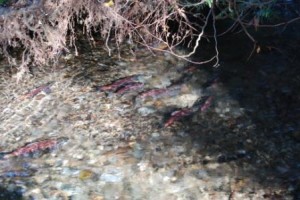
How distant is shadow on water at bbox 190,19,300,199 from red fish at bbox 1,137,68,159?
1.24 meters

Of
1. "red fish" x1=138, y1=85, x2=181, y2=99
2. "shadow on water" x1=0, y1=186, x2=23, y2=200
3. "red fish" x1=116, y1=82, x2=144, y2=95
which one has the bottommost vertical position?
"shadow on water" x1=0, y1=186, x2=23, y2=200

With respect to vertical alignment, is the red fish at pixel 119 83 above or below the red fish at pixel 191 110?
above

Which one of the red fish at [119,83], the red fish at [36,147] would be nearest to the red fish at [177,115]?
the red fish at [119,83]

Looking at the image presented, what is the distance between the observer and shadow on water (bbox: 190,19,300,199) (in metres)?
4.08

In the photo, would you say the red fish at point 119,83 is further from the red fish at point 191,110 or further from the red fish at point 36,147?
the red fish at point 36,147

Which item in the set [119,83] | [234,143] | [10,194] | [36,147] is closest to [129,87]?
[119,83]

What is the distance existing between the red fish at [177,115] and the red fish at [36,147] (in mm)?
976

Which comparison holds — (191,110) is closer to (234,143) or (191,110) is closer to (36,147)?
(234,143)

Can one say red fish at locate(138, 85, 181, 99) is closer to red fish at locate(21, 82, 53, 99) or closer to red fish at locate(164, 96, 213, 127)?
red fish at locate(164, 96, 213, 127)

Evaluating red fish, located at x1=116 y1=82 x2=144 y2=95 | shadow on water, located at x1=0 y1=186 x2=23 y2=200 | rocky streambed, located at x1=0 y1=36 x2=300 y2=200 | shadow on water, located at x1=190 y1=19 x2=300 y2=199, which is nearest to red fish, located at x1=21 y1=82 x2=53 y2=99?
rocky streambed, located at x1=0 y1=36 x2=300 y2=200

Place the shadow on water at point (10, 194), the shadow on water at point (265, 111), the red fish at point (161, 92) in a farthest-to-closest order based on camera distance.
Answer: the red fish at point (161, 92), the shadow on water at point (265, 111), the shadow on water at point (10, 194)

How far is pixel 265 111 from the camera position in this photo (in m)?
4.77

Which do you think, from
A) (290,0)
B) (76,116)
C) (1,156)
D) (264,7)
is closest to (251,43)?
(264,7)

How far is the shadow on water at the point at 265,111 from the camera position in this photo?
13.4 ft
